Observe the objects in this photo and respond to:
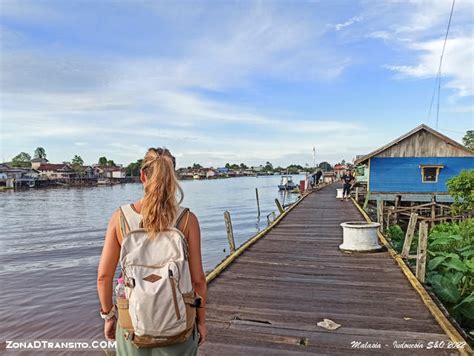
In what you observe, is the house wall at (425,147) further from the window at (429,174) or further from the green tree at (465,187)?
the green tree at (465,187)

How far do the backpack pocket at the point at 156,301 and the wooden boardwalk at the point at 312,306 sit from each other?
7.18 feet

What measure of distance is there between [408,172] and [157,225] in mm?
25495

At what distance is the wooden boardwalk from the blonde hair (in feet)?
8.19

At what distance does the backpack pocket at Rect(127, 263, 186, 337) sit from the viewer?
7.50ft

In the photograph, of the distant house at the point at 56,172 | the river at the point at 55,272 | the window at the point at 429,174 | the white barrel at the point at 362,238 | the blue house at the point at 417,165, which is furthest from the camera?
the distant house at the point at 56,172

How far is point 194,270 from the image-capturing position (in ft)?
8.36

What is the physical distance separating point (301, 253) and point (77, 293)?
7819 millimetres

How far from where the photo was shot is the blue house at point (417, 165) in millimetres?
24156

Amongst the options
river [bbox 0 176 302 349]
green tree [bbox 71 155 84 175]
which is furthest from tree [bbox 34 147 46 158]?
river [bbox 0 176 302 349]

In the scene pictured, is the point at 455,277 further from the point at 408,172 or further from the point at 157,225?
the point at 408,172

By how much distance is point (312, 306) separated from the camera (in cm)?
568

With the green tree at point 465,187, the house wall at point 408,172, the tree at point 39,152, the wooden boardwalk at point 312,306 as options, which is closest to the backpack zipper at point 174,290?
the wooden boardwalk at point 312,306

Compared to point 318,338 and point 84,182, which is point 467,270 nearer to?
point 318,338

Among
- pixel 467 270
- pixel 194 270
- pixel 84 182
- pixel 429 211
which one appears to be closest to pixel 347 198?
pixel 429 211
